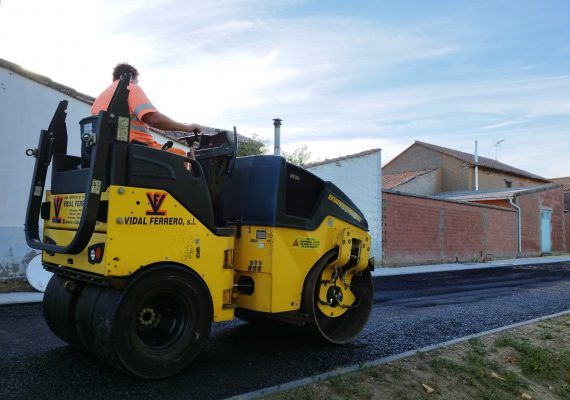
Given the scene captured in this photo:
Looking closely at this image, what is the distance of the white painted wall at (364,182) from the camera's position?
50.9 ft

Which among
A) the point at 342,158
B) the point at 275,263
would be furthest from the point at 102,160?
the point at 342,158

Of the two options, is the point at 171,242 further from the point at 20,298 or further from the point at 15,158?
the point at 15,158

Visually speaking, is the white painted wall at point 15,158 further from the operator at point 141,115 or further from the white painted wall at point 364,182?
the white painted wall at point 364,182

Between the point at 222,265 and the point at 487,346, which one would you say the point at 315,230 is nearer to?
the point at 222,265

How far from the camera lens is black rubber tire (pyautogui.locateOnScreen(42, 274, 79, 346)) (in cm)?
398

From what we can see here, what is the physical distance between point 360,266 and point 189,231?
2238mm

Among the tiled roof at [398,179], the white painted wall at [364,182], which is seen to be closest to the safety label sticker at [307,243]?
the white painted wall at [364,182]

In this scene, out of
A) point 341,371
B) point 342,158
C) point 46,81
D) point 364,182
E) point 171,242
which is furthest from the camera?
point 364,182

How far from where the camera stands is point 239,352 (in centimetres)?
479

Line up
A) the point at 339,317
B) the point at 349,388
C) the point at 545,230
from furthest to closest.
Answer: the point at 545,230 → the point at 339,317 → the point at 349,388

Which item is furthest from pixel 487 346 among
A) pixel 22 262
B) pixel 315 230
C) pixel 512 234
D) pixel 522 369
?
pixel 512 234

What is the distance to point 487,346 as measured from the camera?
5.52m

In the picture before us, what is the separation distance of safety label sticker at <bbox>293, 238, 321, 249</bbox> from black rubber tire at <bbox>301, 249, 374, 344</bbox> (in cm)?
18

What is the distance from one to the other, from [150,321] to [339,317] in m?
2.36
